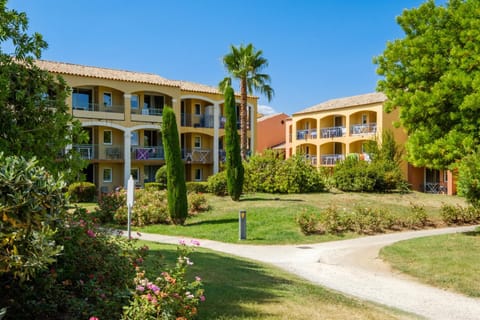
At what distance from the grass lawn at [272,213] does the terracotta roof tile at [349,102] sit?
14.3 metres

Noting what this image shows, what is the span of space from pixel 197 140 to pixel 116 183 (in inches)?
349

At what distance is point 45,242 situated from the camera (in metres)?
3.14

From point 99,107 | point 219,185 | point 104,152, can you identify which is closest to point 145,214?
point 219,185

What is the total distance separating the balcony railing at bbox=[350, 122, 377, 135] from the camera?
122ft

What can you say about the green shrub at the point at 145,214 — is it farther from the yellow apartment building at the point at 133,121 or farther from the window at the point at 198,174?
the window at the point at 198,174

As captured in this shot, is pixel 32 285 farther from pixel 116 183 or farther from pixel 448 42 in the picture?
pixel 116 183

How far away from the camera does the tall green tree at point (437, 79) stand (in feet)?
49.8

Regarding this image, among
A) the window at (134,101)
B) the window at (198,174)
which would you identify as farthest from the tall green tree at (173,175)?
the window at (198,174)

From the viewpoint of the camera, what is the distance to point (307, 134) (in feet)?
149

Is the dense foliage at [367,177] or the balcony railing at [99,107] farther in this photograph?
the balcony railing at [99,107]

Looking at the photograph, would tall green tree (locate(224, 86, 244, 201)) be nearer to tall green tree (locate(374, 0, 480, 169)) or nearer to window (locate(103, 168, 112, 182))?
tall green tree (locate(374, 0, 480, 169))

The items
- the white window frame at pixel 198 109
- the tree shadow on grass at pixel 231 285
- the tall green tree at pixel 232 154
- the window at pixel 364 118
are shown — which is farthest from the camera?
the window at pixel 364 118

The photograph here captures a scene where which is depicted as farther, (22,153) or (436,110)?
(436,110)

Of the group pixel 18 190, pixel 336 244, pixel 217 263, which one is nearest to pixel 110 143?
pixel 336 244
